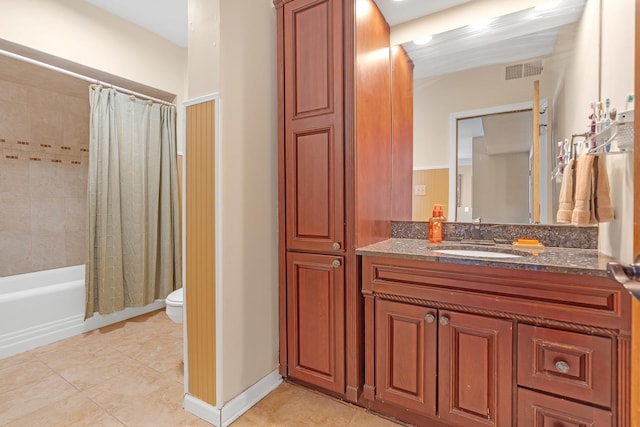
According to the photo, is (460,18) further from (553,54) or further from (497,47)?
(553,54)

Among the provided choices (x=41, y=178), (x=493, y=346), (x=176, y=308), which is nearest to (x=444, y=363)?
(x=493, y=346)

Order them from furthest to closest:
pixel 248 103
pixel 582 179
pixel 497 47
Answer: pixel 497 47 → pixel 248 103 → pixel 582 179

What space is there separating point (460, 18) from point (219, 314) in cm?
217

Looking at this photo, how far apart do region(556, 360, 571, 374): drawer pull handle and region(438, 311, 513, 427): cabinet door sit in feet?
0.49

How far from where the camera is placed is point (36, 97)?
2.75 metres

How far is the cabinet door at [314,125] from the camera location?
154 centimetres

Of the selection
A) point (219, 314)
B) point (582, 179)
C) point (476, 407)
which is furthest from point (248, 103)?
point (476, 407)

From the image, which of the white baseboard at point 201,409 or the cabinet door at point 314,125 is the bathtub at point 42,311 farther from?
the cabinet door at point 314,125

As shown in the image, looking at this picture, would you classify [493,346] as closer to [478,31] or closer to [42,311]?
[478,31]

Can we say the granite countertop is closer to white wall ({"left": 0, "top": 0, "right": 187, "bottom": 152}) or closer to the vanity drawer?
the vanity drawer

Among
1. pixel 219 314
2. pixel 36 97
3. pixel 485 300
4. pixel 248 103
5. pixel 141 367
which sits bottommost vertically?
pixel 141 367

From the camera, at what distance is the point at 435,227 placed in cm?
179

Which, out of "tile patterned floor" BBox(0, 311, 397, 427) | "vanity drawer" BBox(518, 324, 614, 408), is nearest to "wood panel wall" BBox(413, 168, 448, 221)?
"vanity drawer" BBox(518, 324, 614, 408)

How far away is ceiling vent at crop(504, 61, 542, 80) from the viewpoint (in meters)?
1.67
